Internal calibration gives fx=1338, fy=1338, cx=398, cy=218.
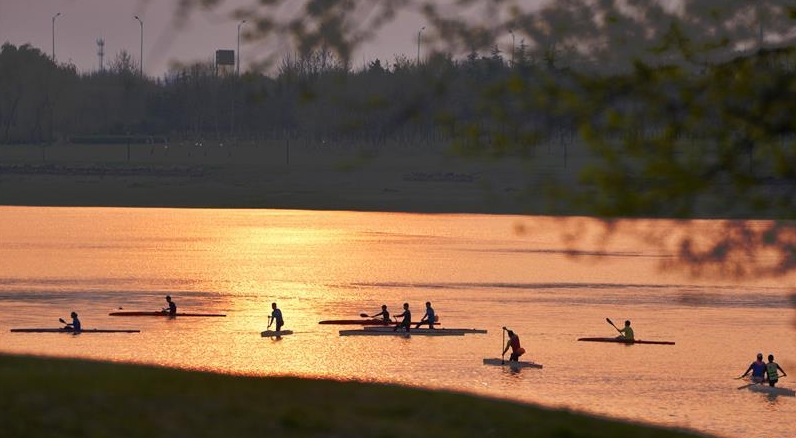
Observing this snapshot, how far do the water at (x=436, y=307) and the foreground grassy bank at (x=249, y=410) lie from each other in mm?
2024

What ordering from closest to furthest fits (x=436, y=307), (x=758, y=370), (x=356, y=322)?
1. (x=758, y=370)
2. (x=356, y=322)
3. (x=436, y=307)

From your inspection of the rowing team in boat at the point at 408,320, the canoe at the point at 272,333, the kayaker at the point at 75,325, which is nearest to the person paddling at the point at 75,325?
the kayaker at the point at 75,325

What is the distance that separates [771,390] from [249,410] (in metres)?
27.3

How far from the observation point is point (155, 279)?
7081 centimetres

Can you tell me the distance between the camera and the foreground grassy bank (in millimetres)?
12133

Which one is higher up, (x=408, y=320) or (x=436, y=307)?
(x=408, y=320)

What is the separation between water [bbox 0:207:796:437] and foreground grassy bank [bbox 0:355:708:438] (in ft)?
6.64

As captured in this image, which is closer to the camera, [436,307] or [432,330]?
[432,330]

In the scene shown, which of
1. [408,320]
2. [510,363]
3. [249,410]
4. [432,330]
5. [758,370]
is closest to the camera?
[249,410]

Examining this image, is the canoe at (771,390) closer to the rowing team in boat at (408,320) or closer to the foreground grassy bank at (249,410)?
the rowing team in boat at (408,320)

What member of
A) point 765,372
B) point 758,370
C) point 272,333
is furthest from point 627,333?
point 272,333

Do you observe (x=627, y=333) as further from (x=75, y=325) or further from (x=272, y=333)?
(x=75, y=325)

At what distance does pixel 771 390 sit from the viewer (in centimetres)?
3719

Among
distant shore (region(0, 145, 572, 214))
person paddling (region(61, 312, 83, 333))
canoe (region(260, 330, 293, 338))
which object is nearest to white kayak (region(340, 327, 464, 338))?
canoe (region(260, 330, 293, 338))
